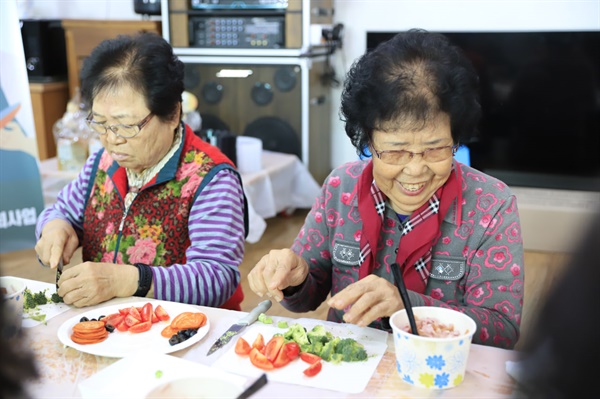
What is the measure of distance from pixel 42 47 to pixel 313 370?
14.4 feet

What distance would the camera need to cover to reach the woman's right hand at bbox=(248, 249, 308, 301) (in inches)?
53.0

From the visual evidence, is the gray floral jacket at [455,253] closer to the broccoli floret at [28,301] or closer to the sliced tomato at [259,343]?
the sliced tomato at [259,343]

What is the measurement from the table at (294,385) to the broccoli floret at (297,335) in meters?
0.13

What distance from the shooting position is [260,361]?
1150 mm

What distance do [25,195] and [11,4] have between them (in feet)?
3.25

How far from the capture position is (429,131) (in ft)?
4.38

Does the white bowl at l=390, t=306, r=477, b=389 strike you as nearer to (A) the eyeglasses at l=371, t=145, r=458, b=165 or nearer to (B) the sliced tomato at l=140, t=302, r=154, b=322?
(A) the eyeglasses at l=371, t=145, r=458, b=165

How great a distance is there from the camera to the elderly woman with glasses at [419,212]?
4.36ft

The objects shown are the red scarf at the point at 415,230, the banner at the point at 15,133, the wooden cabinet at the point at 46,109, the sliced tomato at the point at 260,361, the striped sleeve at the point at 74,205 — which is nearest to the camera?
the sliced tomato at the point at 260,361

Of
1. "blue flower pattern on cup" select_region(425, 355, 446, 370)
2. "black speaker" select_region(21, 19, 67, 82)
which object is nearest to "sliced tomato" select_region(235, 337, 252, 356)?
"blue flower pattern on cup" select_region(425, 355, 446, 370)

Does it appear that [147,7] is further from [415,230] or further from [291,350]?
[291,350]

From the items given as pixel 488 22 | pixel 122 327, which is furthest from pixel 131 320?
pixel 488 22

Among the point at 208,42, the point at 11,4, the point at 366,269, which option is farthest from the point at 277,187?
the point at 366,269

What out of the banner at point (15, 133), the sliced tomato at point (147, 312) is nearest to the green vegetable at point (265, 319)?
the sliced tomato at point (147, 312)
